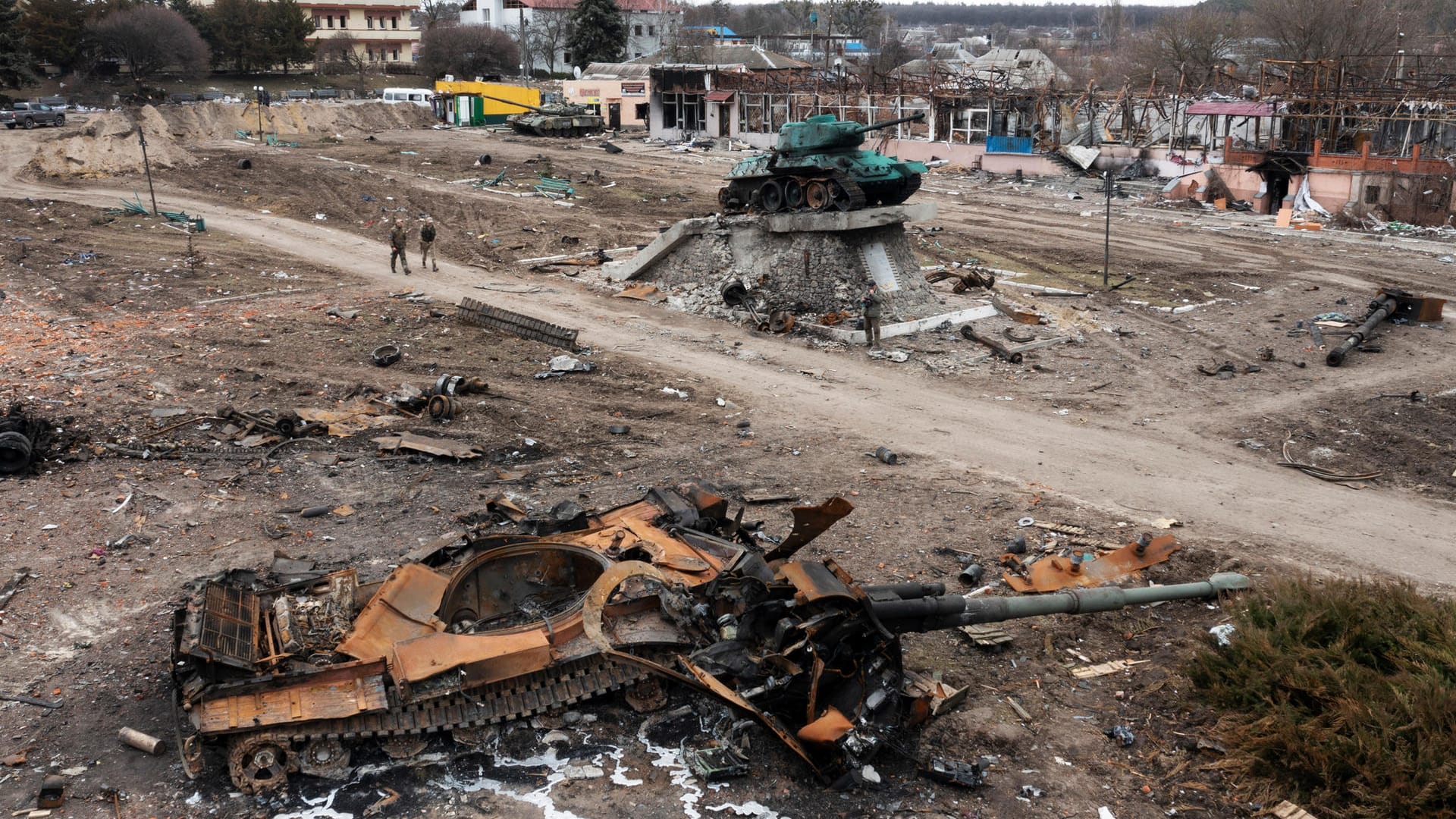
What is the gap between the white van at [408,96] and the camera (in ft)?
179

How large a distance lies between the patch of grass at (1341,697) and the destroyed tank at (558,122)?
140 feet

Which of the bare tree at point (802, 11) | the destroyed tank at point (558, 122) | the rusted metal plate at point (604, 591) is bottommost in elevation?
the rusted metal plate at point (604, 591)

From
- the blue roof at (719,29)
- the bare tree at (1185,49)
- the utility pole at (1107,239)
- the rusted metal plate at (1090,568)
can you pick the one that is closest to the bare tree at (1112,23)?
the blue roof at (719,29)

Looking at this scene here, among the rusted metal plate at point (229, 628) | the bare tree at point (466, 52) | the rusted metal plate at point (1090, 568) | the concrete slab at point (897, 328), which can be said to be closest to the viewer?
the rusted metal plate at point (229, 628)

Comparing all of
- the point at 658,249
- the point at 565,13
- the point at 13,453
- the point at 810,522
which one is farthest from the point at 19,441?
the point at 565,13

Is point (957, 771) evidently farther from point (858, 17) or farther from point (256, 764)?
point (858, 17)

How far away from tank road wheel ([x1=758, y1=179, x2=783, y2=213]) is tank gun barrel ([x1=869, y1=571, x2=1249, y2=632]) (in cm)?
1243

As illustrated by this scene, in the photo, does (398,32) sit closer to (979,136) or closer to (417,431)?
(979,136)

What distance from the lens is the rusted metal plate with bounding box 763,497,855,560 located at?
7273mm

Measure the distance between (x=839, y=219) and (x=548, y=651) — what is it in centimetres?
1292

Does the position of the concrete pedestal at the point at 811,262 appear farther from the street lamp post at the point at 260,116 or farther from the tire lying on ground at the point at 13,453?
the street lamp post at the point at 260,116

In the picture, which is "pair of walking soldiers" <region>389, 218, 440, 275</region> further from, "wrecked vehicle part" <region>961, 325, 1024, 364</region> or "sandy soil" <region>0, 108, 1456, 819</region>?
"wrecked vehicle part" <region>961, 325, 1024, 364</region>

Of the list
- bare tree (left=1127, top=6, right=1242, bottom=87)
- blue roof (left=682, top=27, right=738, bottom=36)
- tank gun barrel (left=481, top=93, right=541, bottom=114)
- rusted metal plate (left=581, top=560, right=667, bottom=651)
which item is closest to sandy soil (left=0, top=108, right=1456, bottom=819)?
rusted metal plate (left=581, top=560, right=667, bottom=651)

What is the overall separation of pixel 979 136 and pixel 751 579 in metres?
39.8
